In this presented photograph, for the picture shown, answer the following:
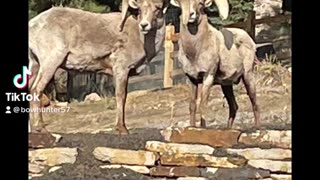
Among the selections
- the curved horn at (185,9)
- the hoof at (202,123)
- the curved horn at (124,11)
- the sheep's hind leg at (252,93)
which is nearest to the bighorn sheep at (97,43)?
the curved horn at (124,11)

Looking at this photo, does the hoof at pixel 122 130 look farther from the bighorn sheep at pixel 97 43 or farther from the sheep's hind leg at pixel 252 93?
the sheep's hind leg at pixel 252 93

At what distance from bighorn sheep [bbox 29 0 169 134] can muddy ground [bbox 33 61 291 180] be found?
0.08 m

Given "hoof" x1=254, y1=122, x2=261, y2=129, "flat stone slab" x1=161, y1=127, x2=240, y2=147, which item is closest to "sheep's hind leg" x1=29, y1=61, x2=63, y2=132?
"flat stone slab" x1=161, y1=127, x2=240, y2=147

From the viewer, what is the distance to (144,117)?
4.96 m

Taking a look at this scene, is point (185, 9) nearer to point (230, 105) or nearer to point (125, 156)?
point (230, 105)

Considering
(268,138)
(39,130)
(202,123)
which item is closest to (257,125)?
(268,138)

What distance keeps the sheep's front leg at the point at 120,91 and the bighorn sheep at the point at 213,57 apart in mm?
374

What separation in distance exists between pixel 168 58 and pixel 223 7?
466 millimetres

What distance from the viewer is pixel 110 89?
498cm

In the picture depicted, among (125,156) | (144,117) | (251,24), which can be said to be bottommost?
(125,156)

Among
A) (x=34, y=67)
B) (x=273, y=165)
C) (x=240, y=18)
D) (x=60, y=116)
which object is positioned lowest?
(x=273, y=165)
